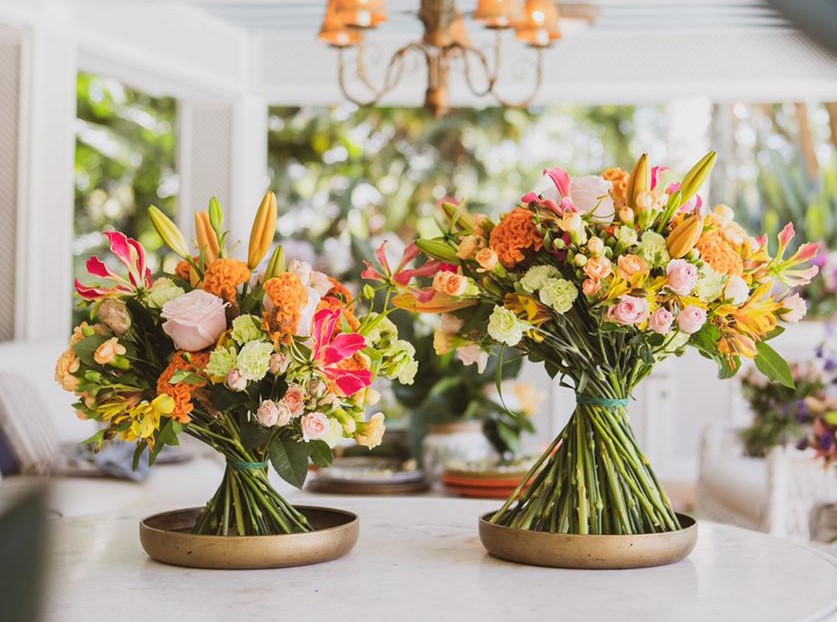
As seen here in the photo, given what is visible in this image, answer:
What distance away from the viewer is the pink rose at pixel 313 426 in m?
1.21

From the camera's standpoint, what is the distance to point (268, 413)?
1.19 meters

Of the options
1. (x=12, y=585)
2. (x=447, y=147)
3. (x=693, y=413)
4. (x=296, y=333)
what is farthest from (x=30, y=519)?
(x=447, y=147)

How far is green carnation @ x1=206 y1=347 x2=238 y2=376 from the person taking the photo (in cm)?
118

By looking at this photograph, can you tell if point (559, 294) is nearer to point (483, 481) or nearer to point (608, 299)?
point (608, 299)

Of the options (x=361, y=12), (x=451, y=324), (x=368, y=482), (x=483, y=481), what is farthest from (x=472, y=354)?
(x=361, y=12)

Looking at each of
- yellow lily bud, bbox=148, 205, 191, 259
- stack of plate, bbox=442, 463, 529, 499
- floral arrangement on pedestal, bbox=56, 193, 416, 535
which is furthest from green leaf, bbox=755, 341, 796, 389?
stack of plate, bbox=442, 463, 529, 499

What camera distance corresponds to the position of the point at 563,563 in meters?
1.26

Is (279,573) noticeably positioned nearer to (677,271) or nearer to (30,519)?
(677,271)

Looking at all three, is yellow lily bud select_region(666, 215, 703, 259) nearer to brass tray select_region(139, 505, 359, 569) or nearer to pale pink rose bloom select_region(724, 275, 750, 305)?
pale pink rose bloom select_region(724, 275, 750, 305)

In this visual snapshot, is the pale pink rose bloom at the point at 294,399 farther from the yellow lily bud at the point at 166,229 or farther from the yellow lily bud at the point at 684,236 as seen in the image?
the yellow lily bud at the point at 684,236

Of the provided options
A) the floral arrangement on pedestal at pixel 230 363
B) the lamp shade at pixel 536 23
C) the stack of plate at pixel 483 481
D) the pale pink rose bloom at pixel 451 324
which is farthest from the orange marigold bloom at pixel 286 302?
the lamp shade at pixel 536 23

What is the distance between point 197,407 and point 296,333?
0.15m

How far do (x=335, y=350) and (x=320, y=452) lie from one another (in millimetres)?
121

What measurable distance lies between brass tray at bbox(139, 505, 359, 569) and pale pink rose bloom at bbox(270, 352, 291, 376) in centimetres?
19
